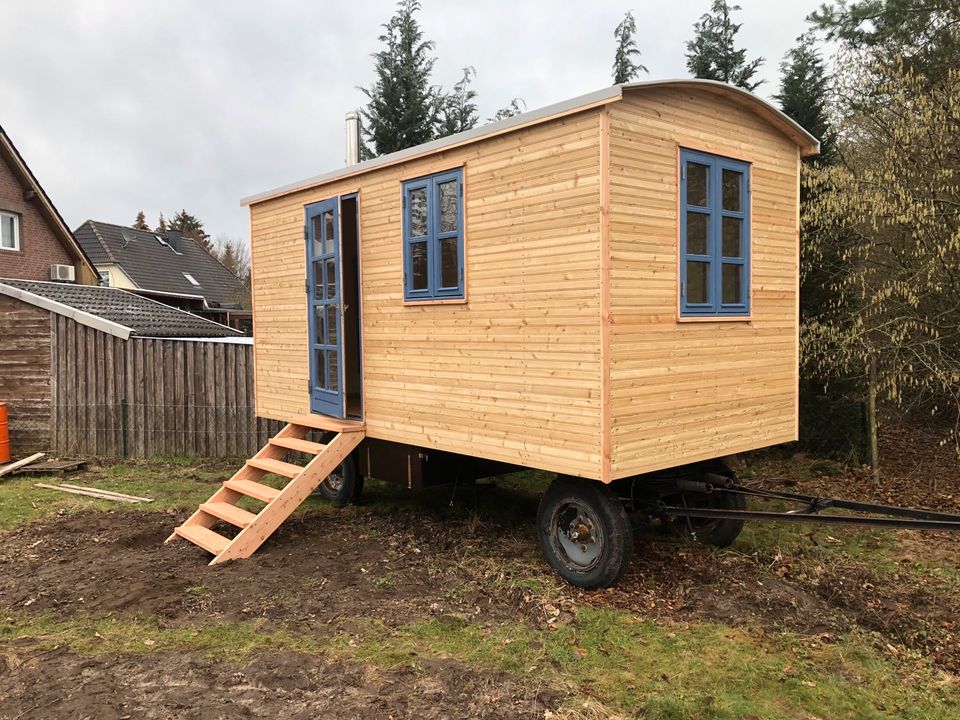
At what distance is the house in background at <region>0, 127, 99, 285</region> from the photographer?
20328 millimetres

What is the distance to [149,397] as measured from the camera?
469 inches

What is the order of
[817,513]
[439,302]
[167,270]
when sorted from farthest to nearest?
[167,270] → [439,302] → [817,513]

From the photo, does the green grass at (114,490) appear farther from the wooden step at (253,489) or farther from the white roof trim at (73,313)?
the white roof trim at (73,313)

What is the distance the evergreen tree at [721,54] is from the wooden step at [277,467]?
38.4 ft

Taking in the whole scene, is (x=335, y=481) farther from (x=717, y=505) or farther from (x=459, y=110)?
(x=459, y=110)

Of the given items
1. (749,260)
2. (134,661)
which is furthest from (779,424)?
(134,661)

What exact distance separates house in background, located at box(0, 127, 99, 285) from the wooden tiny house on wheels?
17.0 meters

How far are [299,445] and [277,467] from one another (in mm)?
406

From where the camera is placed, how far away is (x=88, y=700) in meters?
4.09

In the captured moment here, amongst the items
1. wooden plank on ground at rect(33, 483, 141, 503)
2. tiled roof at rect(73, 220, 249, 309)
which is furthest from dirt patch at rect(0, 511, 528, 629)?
tiled roof at rect(73, 220, 249, 309)

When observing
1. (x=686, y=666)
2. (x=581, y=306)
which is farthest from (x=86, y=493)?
(x=686, y=666)

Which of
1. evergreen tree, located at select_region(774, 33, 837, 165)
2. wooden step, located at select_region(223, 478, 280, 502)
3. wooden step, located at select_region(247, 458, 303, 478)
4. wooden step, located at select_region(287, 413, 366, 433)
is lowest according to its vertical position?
wooden step, located at select_region(223, 478, 280, 502)

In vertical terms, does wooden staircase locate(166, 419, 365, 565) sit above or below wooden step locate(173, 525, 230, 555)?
above

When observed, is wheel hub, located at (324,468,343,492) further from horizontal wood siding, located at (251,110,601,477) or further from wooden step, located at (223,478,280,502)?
horizontal wood siding, located at (251,110,601,477)
